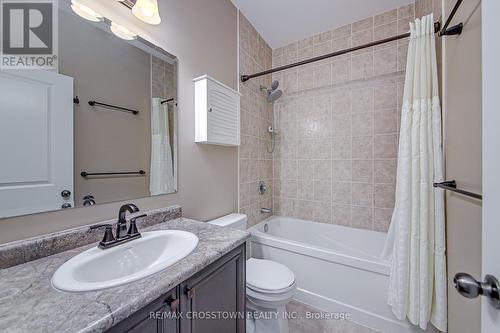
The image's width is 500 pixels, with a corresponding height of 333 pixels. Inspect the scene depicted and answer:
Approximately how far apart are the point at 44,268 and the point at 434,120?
201 cm

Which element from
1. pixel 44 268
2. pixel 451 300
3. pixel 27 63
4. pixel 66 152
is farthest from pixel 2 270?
A: pixel 451 300

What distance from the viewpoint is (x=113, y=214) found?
100cm

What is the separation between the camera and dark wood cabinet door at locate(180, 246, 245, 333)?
73 cm

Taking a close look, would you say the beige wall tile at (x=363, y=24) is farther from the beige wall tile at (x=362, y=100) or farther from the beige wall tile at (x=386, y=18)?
the beige wall tile at (x=362, y=100)

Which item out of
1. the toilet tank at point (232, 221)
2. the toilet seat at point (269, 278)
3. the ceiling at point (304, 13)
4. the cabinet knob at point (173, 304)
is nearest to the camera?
the cabinet knob at point (173, 304)

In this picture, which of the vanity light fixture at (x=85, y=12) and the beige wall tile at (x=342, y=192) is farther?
the beige wall tile at (x=342, y=192)

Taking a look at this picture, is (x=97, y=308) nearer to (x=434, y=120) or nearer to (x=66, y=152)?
(x=66, y=152)

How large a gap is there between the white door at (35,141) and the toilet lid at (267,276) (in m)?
1.14

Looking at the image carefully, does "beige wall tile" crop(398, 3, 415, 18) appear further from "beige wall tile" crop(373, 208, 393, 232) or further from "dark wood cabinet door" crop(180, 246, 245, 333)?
"dark wood cabinet door" crop(180, 246, 245, 333)

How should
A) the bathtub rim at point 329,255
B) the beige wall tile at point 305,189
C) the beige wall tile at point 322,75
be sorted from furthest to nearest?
the beige wall tile at point 305,189
the beige wall tile at point 322,75
the bathtub rim at point 329,255

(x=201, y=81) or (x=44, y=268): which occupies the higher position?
(x=201, y=81)

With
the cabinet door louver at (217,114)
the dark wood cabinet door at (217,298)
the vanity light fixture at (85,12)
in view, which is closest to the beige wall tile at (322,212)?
the cabinet door louver at (217,114)

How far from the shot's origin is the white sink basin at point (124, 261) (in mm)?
593

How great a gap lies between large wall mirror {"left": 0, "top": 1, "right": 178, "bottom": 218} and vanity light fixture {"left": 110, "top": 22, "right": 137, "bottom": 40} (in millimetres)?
19
